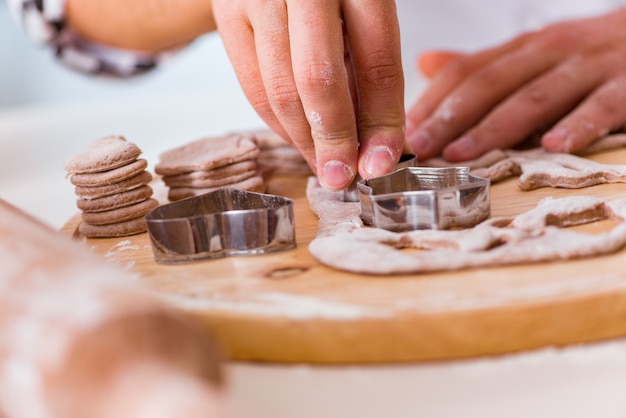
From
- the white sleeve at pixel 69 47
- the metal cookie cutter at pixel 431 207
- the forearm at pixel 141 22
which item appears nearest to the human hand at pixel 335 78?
the metal cookie cutter at pixel 431 207

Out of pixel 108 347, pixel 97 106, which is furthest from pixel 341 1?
pixel 97 106

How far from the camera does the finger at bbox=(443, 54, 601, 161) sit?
65.6 inches

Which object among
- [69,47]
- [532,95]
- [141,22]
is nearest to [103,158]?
[532,95]

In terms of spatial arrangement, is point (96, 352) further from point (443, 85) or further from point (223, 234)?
point (443, 85)

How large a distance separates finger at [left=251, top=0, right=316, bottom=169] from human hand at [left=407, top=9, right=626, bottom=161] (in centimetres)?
45

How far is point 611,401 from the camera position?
0.88 m

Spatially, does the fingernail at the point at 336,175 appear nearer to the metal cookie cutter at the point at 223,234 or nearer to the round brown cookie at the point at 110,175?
the metal cookie cutter at the point at 223,234

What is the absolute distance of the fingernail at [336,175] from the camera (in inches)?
50.5

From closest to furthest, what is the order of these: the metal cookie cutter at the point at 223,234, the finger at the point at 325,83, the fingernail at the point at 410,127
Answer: the metal cookie cutter at the point at 223,234 < the finger at the point at 325,83 < the fingernail at the point at 410,127

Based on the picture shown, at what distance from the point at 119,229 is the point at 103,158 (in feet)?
0.43

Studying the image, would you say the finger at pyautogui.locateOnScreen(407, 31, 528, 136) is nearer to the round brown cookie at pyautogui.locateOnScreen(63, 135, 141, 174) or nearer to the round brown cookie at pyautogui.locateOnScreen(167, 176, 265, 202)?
the round brown cookie at pyautogui.locateOnScreen(167, 176, 265, 202)

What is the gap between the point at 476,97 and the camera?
6.01ft

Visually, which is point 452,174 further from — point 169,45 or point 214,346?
point 169,45

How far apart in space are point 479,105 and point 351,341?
1091mm
